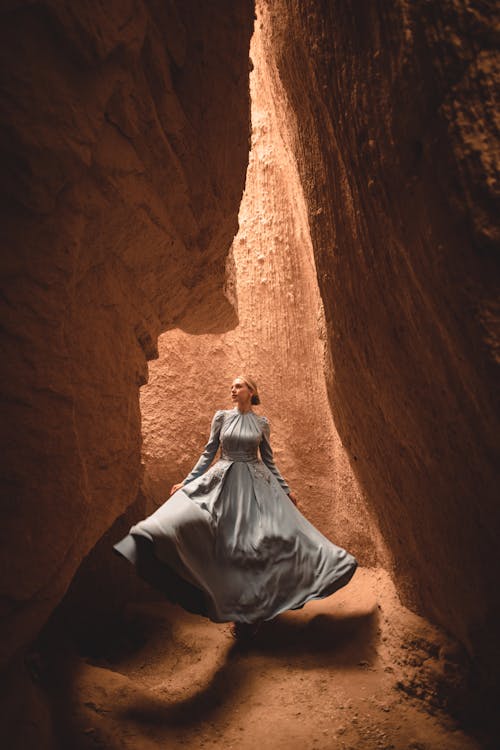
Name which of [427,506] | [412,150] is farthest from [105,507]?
[412,150]

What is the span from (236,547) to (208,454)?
84 centimetres

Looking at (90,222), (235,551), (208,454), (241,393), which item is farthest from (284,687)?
(90,222)

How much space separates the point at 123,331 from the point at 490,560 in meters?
2.24

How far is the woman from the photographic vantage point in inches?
118

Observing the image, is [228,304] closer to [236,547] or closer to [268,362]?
[268,362]

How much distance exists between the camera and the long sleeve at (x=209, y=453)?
12.6 ft

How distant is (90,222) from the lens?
94.1 inches

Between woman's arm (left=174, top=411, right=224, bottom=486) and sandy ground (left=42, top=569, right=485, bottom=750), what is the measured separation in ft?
4.30

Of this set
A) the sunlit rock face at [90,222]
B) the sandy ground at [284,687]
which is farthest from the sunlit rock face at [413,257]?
the sunlit rock face at [90,222]

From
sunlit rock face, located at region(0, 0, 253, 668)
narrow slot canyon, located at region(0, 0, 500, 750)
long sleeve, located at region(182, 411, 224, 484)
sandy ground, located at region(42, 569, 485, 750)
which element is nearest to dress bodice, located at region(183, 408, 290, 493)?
long sleeve, located at region(182, 411, 224, 484)

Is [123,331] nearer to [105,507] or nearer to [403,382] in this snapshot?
[105,507]

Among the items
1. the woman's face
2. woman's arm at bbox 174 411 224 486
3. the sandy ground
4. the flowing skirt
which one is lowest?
the sandy ground

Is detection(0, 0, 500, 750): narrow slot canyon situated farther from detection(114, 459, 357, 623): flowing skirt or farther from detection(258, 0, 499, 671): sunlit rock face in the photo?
detection(114, 459, 357, 623): flowing skirt

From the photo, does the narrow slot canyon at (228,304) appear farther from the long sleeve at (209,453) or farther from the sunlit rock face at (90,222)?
the long sleeve at (209,453)
